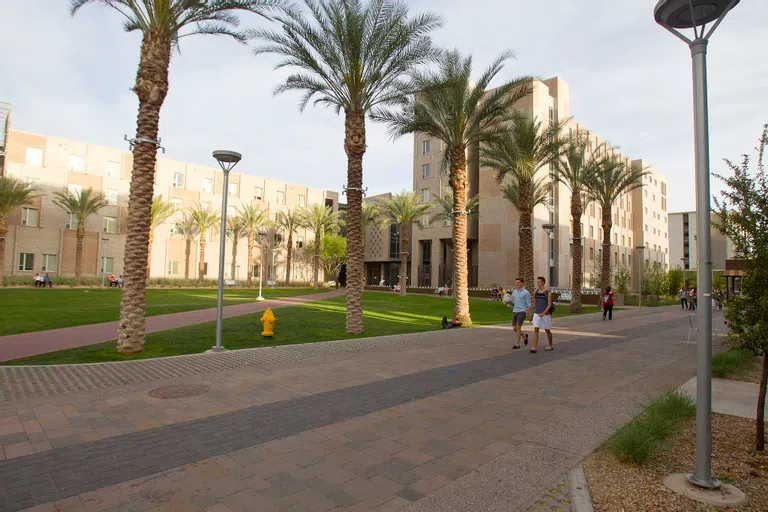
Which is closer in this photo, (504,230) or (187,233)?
(504,230)

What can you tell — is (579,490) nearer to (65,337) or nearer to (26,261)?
(65,337)

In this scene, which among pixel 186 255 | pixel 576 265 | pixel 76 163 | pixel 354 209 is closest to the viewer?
pixel 354 209

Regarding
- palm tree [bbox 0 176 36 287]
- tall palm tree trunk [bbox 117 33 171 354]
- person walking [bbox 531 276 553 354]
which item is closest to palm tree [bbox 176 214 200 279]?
palm tree [bbox 0 176 36 287]

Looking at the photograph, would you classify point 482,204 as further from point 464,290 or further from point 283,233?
point 464,290

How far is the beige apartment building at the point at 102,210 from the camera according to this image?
41562 millimetres

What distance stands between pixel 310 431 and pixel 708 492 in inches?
148

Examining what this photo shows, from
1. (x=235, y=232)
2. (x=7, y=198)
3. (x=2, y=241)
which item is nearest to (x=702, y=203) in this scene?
(x=7, y=198)

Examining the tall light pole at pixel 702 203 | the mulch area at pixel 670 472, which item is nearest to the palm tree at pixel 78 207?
the mulch area at pixel 670 472

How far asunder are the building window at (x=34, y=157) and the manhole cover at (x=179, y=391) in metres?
47.3

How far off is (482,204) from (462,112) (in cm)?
3186

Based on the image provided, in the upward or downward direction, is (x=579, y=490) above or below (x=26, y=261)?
below

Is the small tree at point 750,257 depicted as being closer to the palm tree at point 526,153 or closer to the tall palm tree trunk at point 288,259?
the palm tree at point 526,153

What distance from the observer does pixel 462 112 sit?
57.3 feet

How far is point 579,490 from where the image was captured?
3.67 m
